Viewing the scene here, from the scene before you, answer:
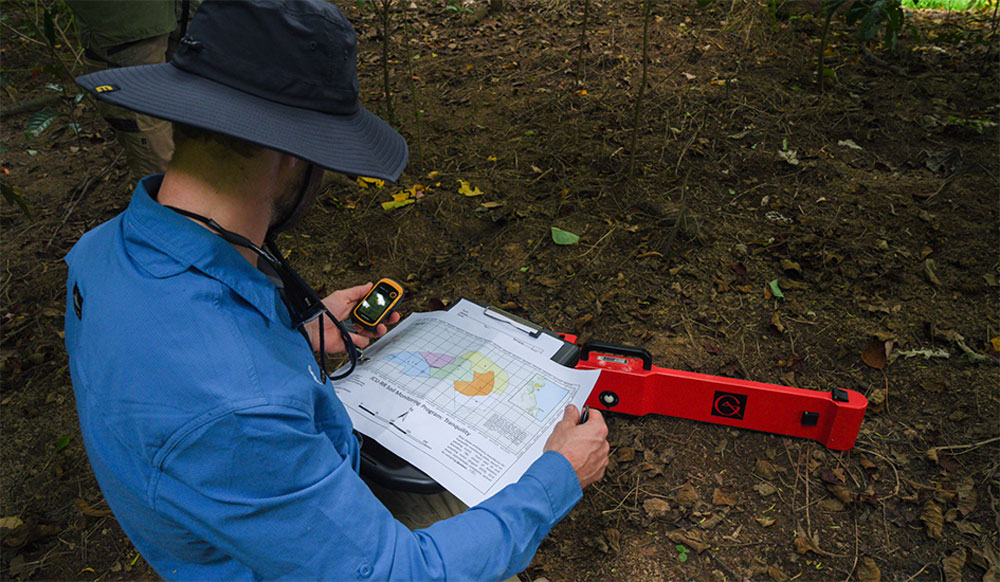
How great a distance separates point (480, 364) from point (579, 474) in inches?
20.1

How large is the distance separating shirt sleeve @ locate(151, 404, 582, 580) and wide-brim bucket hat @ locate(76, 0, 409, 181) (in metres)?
0.47

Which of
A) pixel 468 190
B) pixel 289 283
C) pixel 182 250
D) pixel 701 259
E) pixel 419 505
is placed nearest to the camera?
pixel 182 250

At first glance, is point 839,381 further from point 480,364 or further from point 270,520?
point 270,520

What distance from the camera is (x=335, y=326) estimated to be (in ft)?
6.18

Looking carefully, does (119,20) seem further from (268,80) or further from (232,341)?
(232,341)

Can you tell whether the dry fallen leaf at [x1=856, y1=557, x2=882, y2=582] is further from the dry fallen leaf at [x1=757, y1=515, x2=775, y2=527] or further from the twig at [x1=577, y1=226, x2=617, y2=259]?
the twig at [x1=577, y1=226, x2=617, y2=259]

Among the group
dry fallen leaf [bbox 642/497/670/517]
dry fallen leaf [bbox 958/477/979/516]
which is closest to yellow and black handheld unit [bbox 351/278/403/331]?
dry fallen leaf [bbox 642/497/670/517]

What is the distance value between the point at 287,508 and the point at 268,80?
76 centimetres

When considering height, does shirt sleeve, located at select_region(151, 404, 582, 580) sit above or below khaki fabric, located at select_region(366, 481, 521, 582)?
above

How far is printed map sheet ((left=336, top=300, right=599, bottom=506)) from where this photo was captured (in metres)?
1.50

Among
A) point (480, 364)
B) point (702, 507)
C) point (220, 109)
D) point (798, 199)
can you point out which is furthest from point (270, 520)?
point (798, 199)

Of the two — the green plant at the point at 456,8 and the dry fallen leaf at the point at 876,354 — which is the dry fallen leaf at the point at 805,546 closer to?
the dry fallen leaf at the point at 876,354

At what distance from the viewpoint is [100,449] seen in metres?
1.06

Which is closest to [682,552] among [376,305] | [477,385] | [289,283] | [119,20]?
[477,385]
